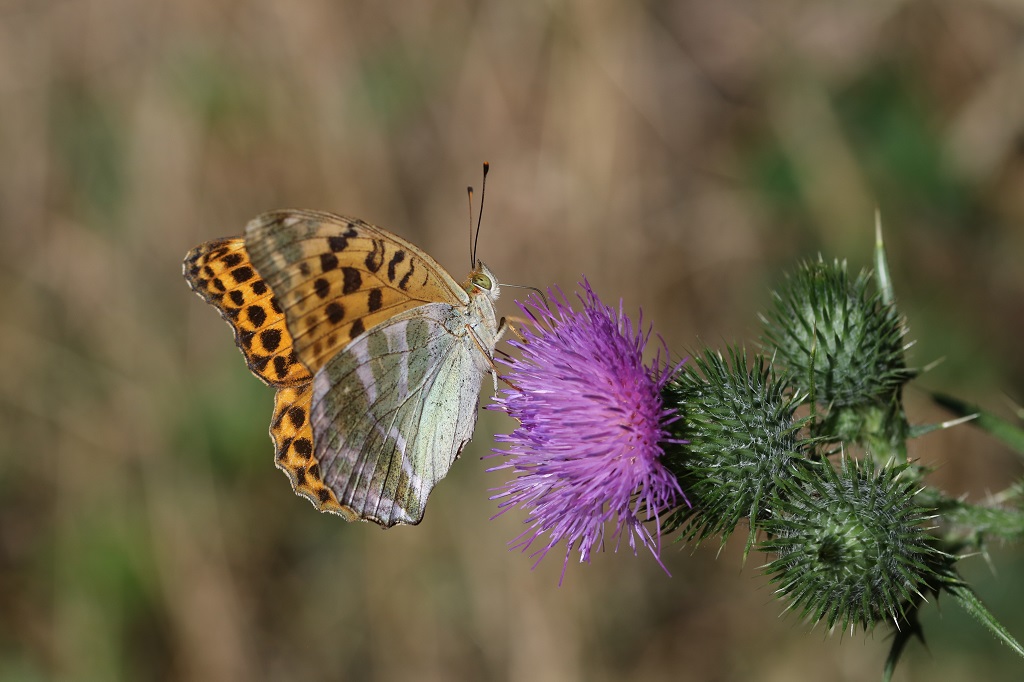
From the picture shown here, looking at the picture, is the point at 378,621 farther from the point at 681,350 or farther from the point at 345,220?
the point at 345,220

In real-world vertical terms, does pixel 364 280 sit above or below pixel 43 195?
below

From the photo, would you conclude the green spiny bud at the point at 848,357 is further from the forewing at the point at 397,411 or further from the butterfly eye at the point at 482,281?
the forewing at the point at 397,411

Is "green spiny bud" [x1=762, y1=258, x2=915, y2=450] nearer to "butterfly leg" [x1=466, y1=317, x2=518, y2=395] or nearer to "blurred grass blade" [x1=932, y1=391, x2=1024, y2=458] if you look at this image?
"blurred grass blade" [x1=932, y1=391, x2=1024, y2=458]

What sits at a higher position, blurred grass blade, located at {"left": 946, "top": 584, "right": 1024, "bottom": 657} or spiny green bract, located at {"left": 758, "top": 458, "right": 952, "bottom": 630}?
spiny green bract, located at {"left": 758, "top": 458, "right": 952, "bottom": 630}

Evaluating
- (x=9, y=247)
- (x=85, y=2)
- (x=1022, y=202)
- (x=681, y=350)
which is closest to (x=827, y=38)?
(x=1022, y=202)

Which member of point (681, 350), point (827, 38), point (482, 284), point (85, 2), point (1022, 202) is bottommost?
point (482, 284)

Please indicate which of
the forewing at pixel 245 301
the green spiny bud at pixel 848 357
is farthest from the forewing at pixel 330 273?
the green spiny bud at pixel 848 357

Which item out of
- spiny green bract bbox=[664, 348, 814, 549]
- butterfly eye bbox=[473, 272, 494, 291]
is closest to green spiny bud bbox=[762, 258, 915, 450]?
spiny green bract bbox=[664, 348, 814, 549]
